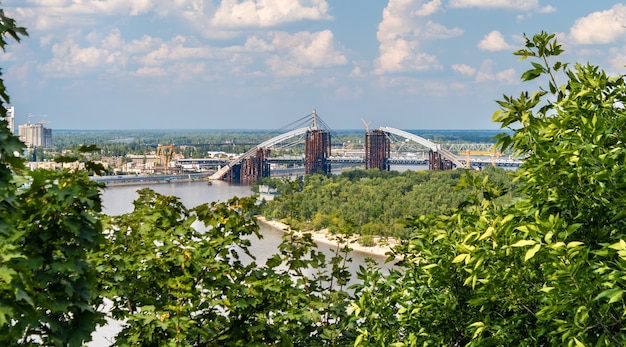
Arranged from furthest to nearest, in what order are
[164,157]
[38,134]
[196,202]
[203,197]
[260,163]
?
[38,134]
[164,157]
[260,163]
[203,197]
[196,202]

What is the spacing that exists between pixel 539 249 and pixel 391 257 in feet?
4.08

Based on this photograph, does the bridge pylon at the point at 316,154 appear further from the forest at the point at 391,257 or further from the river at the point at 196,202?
the forest at the point at 391,257

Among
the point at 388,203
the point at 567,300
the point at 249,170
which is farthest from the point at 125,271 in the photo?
the point at 249,170

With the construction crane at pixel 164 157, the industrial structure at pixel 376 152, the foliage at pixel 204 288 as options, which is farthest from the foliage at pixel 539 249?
the construction crane at pixel 164 157

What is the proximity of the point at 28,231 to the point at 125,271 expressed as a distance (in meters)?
1.17

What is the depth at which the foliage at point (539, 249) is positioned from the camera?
1.55 metres

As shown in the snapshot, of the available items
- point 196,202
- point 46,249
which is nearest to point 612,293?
point 46,249

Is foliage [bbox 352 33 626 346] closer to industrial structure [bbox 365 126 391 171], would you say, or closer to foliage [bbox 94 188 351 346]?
foliage [bbox 94 188 351 346]

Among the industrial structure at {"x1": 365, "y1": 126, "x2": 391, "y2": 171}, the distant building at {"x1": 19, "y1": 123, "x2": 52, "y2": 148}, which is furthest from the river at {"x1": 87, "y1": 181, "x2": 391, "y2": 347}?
the distant building at {"x1": 19, "y1": 123, "x2": 52, "y2": 148}

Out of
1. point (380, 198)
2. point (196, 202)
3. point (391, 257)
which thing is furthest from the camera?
point (380, 198)

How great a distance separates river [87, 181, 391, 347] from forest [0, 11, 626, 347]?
0.21m

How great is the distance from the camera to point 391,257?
276cm

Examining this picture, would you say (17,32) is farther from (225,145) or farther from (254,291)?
(225,145)

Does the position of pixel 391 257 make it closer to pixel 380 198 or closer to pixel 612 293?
pixel 612 293
